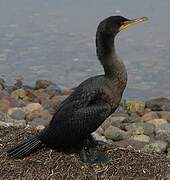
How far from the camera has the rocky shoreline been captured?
8.73 metres

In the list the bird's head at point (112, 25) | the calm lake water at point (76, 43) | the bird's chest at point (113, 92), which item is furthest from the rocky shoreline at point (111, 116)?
the bird's head at point (112, 25)

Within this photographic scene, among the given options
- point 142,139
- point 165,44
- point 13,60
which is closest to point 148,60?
point 165,44

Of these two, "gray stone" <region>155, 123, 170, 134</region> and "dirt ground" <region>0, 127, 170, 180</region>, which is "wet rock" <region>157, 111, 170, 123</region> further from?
"dirt ground" <region>0, 127, 170, 180</region>

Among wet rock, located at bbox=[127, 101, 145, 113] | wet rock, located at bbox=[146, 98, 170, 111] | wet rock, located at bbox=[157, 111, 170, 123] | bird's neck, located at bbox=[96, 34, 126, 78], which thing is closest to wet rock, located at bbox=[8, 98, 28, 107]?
wet rock, located at bbox=[127, 101, 145, 113]

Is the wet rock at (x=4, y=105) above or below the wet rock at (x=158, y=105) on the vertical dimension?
above

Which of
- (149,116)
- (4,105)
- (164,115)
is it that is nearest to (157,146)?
(149,116)

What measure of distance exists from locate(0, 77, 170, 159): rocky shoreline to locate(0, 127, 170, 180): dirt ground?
45.0 inches

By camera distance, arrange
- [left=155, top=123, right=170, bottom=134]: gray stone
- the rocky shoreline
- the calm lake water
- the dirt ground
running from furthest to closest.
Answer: the calm lake water < [left=155, top=123, right=170, bottom=134]: gray stone < the rocky shoreline < the dirt ground

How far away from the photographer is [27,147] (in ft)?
20.7

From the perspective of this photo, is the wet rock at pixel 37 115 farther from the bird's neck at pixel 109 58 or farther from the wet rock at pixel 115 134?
the bird's neck at pixel 109 58

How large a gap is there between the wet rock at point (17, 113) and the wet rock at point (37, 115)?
0.09 meters

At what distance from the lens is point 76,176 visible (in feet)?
20.2

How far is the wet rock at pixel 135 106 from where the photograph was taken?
11.5 metres

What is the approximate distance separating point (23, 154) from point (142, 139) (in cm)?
313
